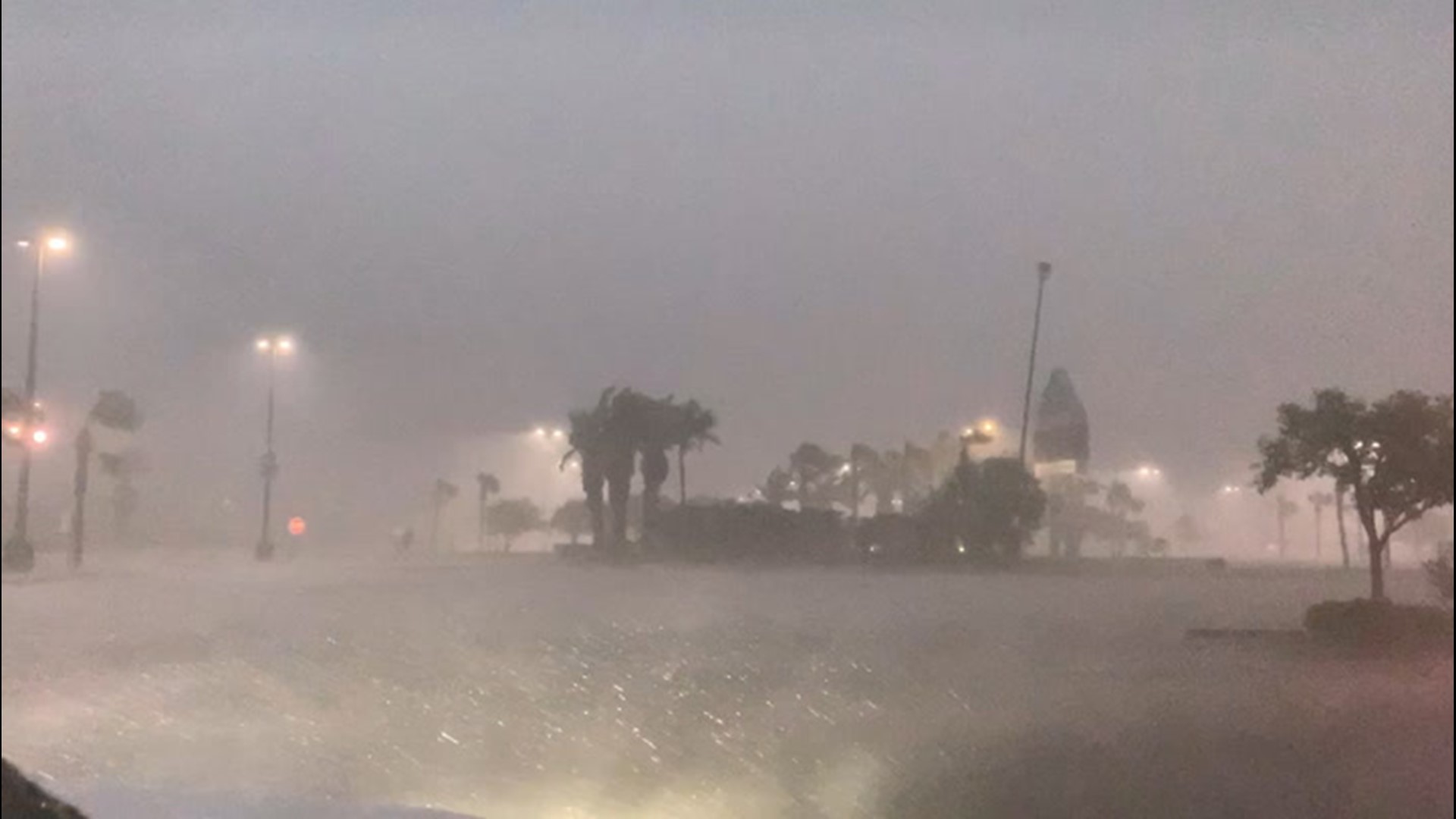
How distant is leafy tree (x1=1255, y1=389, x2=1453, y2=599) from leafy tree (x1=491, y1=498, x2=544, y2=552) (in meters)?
2.41

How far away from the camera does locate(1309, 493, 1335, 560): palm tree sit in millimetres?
3104

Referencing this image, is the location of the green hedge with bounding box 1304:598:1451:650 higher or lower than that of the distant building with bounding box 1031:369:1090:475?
lower

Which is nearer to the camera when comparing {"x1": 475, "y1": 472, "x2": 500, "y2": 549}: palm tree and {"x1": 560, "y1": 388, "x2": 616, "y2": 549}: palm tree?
{"x1": 560, "y1": 388, "x2": 616, "y2": 549}: palm tree

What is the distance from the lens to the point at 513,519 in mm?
4609

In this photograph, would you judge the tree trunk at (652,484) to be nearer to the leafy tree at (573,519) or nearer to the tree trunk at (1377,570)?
the leafy tree at (573,519)

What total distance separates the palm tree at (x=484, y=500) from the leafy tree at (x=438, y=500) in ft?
0.43

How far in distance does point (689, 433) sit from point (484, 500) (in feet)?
3.52

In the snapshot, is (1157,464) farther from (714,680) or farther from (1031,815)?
(714,680)

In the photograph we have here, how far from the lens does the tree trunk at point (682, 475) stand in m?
4.07

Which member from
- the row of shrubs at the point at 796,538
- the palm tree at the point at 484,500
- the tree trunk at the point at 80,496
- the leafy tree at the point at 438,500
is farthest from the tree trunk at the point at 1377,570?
the tree trunk at the point at 80,496

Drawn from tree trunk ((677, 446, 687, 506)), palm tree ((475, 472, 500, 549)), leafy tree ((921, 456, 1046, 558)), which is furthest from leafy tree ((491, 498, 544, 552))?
leafy tree ((921, 456, 1046, 558))

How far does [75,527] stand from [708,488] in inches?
112

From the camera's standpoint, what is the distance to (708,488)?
405cm

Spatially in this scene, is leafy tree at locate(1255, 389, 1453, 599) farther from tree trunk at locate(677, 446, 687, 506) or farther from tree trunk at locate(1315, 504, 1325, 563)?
tree trunk at locate(677, 446, 687, 506)
